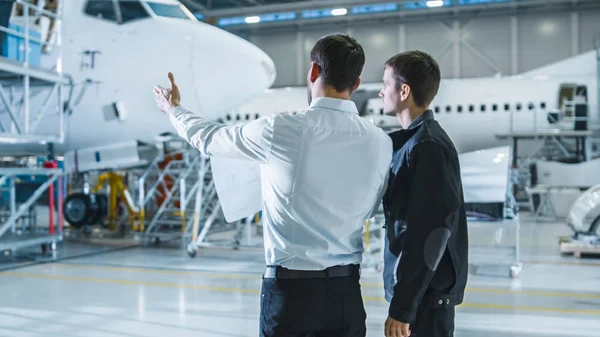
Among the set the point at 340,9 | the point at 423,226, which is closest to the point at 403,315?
the point at 423,226

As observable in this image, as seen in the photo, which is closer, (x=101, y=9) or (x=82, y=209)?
(x=101, y=9)

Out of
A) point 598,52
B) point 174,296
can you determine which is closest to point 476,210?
point 174,296

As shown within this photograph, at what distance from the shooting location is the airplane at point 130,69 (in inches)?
327

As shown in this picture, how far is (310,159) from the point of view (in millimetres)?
2139

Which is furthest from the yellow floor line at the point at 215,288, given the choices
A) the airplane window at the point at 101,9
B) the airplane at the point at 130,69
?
the airplane window at the point at 101,9

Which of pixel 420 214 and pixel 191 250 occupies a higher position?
pixel 420 214

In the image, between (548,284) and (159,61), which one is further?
(159,61)

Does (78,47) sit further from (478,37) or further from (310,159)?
(478,37)

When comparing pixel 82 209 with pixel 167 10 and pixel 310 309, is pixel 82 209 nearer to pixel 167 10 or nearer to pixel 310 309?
pixel 167 10

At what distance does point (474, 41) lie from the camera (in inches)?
1099

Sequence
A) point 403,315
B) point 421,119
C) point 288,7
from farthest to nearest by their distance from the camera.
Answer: point 288,7 < point 421,119 < point 403,315

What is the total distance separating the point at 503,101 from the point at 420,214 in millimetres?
20669

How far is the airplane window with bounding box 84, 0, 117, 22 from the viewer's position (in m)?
8.48

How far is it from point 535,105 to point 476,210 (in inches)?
592
